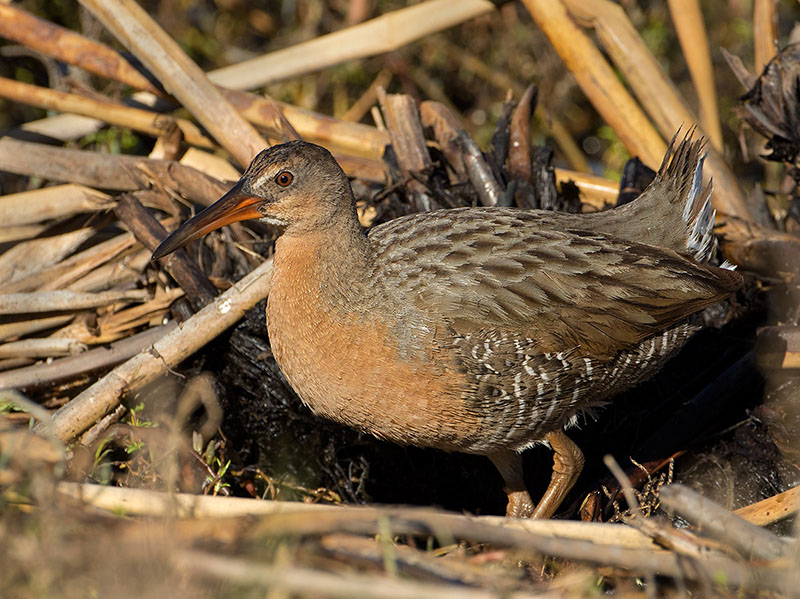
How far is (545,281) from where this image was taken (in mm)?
3340

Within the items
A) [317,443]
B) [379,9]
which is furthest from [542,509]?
[379,9]

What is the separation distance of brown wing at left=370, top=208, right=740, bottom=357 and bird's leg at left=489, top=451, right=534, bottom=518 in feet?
2.33

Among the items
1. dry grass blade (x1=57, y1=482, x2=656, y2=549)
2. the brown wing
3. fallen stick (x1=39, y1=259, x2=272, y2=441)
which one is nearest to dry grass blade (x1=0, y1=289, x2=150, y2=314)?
fallen stick (x1=39, y1=259, x2=272, y2=441)

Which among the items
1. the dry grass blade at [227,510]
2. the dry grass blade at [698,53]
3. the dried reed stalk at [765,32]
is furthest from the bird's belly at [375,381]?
the dried reed stalk at [765,32]

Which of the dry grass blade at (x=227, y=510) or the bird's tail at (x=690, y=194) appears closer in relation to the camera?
the dry grass blade at (x=227, y=510)

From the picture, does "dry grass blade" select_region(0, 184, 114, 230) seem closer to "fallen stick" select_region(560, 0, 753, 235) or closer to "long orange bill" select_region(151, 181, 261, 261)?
"long orange bill" select_region(151, 181, 261, 261)

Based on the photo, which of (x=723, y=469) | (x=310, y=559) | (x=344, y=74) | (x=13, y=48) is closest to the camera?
(x=310, y=559)

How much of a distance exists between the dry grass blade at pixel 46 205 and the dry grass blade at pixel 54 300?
1.81ft

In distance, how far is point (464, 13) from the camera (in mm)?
4859

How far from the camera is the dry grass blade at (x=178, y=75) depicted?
4.31 metres

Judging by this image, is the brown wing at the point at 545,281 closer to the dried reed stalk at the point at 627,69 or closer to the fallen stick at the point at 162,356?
the fallen stick at the point at 162,356

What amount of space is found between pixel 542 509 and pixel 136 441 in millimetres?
1658

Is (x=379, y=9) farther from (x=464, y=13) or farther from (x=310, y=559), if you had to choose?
(x=310, y=559)

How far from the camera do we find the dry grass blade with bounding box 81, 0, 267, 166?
4309mm
